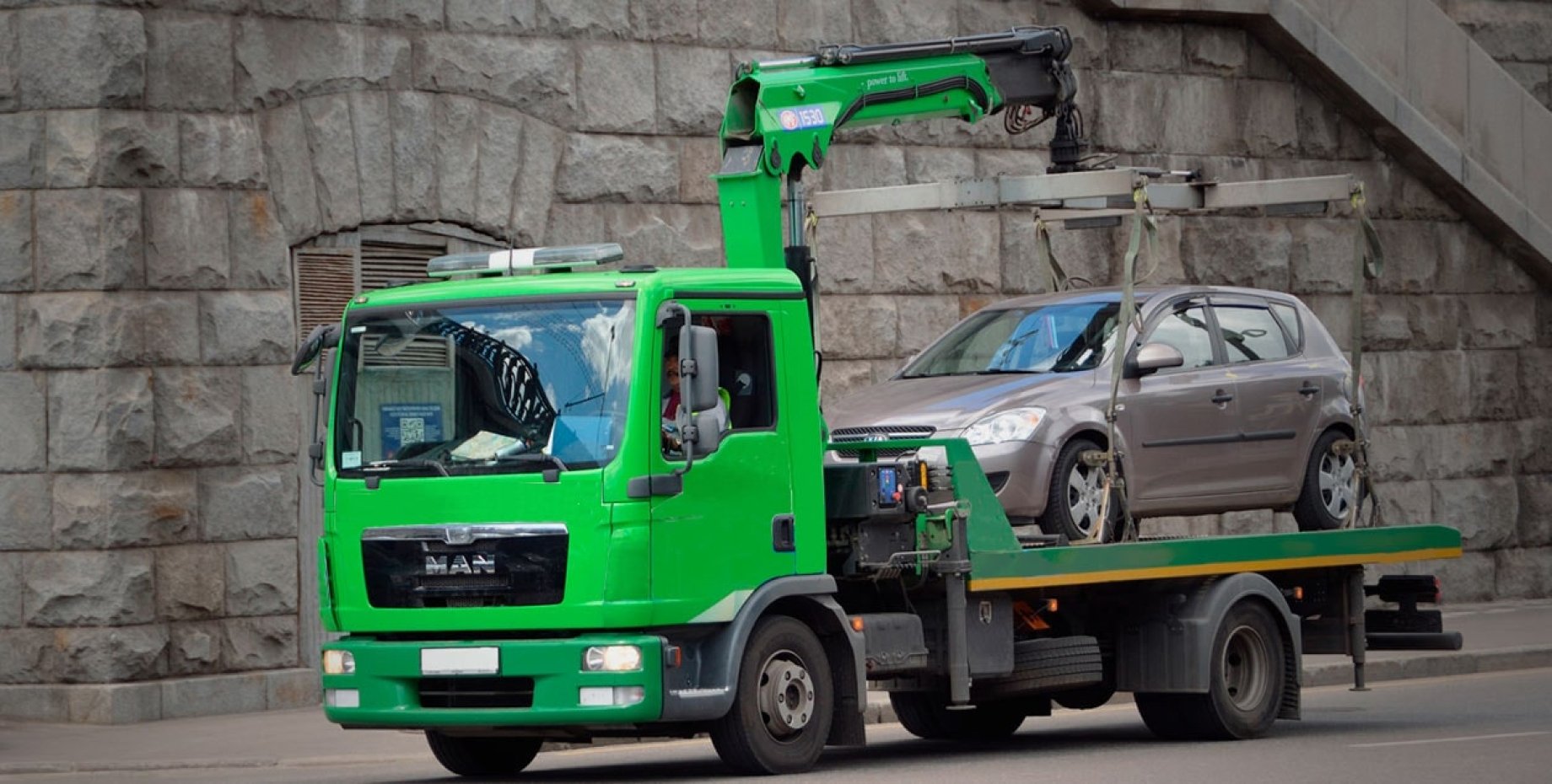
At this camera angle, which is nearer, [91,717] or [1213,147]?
[91,717]

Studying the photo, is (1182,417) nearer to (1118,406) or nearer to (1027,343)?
A: (1118,406)

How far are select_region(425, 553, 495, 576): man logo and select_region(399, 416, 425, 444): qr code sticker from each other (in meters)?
0.59

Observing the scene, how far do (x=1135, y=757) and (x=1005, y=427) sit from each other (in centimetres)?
194

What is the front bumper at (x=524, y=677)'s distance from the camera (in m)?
11.6

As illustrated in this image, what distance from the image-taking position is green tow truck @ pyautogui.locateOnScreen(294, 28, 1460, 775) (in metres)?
11.7

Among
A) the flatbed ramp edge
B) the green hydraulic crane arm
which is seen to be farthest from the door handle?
the green hydraulic crane arm

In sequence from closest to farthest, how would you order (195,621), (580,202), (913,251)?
1. (195,621)
2. (580,202)
3. (913,251)

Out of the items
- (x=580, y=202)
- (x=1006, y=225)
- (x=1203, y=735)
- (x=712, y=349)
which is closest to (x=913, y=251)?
(x=1006, y=225)

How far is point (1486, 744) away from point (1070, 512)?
99.3 inches

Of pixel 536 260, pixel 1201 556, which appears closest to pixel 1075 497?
pixel 1201 556

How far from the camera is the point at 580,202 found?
18938 mm

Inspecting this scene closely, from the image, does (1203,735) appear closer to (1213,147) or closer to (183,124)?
(183,124)

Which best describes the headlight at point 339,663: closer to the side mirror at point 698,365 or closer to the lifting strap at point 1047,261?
the side mirror at point 698,365

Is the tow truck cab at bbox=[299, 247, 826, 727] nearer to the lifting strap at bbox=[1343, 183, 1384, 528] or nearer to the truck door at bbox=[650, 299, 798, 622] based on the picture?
the truck door at bbox=[650, 299, 798, 622]
